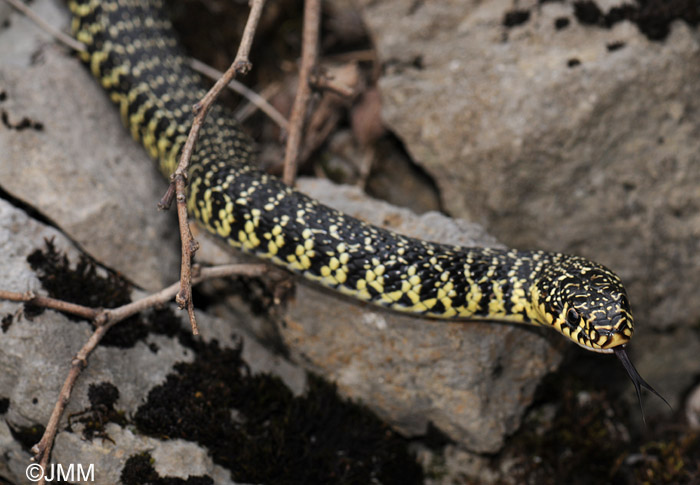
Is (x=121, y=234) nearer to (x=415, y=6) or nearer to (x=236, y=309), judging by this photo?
(x=236, y=309)

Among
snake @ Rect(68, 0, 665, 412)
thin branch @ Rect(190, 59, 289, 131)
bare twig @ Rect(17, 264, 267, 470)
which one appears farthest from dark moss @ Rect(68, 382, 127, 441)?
thin branch @ Rect(190, 59, 289, 131)

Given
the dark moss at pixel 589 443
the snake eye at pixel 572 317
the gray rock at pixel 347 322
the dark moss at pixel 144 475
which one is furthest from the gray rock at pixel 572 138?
the dark moss at pixel 144 475

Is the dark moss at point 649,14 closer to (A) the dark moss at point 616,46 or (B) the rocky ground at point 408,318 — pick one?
(B) the rocky ground at point 408,318

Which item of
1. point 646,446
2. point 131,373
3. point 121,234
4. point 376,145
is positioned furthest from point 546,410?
point 121,234

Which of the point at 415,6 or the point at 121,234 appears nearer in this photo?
the point at 121,234

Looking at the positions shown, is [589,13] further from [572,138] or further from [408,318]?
[408,318]

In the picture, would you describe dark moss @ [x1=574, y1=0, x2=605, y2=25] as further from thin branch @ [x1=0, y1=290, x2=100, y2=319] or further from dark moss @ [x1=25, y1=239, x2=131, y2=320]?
thin branch @ [x1=0, y1=290, x2=100, y2=319]
